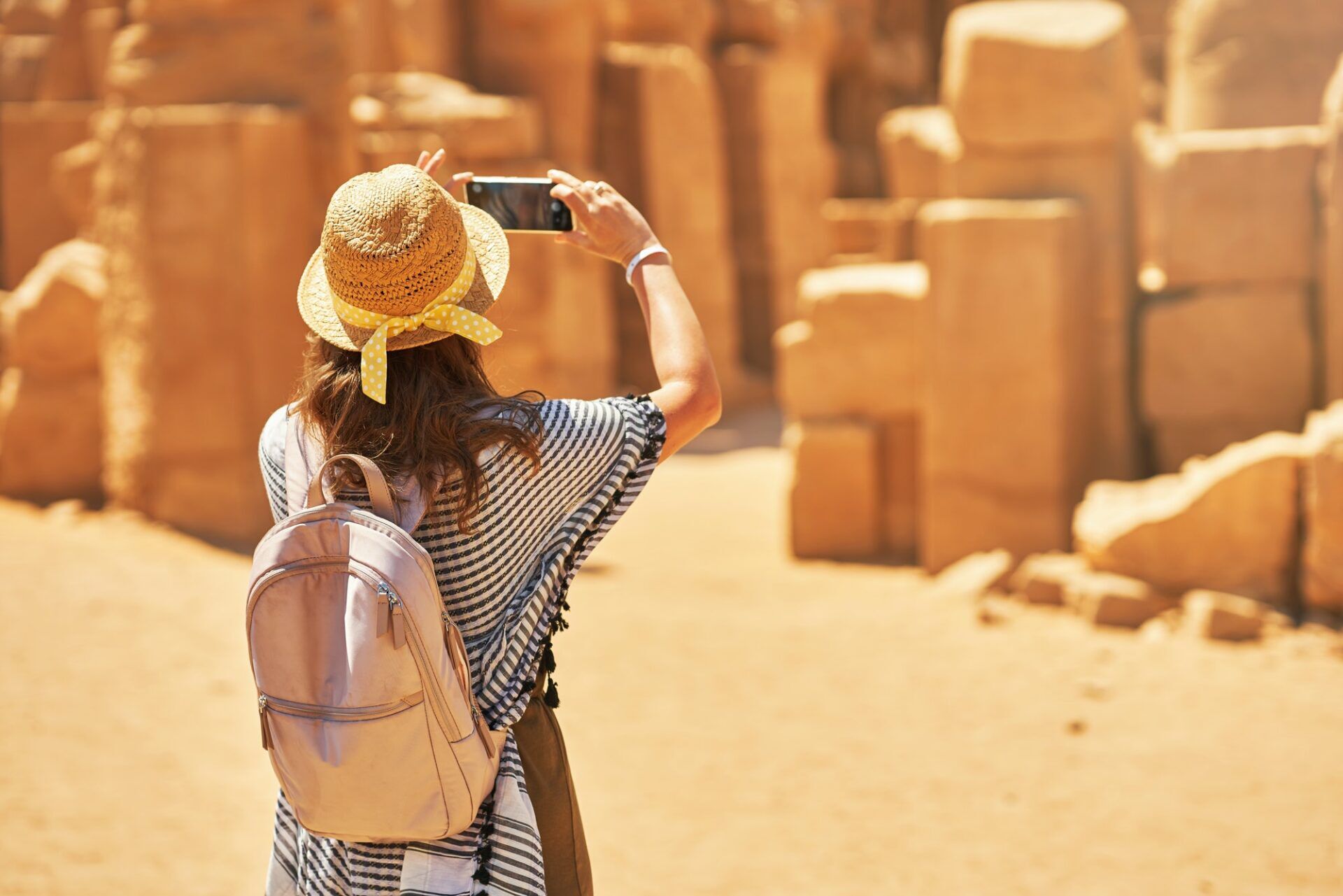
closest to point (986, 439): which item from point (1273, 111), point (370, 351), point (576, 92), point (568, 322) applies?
point (1273, 111)

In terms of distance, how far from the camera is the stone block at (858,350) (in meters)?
7.62

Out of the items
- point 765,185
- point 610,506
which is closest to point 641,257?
point 610,506

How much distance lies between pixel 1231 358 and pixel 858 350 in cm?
187

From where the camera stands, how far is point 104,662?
5.33 meters

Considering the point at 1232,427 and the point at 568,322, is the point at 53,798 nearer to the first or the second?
the point at 1232,427

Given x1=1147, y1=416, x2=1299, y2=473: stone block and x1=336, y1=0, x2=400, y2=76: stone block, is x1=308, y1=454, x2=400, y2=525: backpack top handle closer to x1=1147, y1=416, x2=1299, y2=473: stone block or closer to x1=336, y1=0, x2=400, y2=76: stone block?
x1=1147, y1=416, x2=1299, y2=473: stone block

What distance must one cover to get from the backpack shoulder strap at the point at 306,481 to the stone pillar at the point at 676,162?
10807 millimetres

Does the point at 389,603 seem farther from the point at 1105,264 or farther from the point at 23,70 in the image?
the point at 23,70

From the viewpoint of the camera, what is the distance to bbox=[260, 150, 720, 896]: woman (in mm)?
1832

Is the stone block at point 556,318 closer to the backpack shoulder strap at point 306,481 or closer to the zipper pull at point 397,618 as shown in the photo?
the backpack shoulder strap at point 306,481

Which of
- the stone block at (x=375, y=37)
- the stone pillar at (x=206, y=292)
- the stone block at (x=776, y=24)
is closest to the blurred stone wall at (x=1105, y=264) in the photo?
the stone pillar at (x=206, y=292)

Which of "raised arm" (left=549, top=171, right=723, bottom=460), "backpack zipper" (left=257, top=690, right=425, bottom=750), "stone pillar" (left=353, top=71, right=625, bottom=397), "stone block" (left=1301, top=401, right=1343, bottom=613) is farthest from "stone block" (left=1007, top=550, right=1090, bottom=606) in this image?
A: "backpack zipper" (left=257, top=690, right=425, bottom=750)

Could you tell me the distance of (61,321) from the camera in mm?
8578

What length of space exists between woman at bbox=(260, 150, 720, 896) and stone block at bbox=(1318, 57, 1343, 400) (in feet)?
17.5
